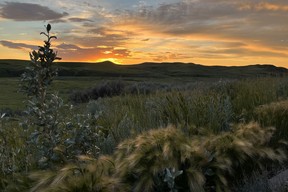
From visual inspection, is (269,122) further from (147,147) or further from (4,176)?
(4,176)

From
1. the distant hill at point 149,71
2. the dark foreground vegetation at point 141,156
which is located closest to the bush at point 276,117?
the dark foreground vegetation at point 141,156

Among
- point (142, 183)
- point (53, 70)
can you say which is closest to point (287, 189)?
point (142, 183)

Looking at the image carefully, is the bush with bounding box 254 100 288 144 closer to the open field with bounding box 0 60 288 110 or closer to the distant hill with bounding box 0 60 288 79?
the open field with bounding box 0 60 288 110

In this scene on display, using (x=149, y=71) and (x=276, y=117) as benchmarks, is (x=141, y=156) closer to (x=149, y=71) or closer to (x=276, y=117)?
(x=276, y=117)

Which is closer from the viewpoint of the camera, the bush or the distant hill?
the bush

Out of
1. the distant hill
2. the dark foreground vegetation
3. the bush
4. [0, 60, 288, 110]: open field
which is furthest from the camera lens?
the distant hill

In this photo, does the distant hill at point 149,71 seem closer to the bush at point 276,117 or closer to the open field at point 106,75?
the open field at point 106,75

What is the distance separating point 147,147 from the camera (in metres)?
4.05

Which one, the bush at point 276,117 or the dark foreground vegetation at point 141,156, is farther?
the bush at point 276,117

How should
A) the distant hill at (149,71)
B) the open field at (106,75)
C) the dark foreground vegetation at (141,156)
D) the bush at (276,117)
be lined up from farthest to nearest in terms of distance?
→ the distant hill at (149,71)
the open field at (106,75)
the bush at (276,117)
the dark foreground vegetation at (141,156)

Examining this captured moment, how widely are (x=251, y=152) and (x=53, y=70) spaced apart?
101 inches

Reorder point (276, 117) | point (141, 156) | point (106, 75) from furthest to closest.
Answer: point (106, 75) < point (276, 117) < point (141, 156)

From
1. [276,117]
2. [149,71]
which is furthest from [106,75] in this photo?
[276,117]

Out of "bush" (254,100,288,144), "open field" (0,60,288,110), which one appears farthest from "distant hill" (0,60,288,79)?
"bush" (254,100,288,144)
